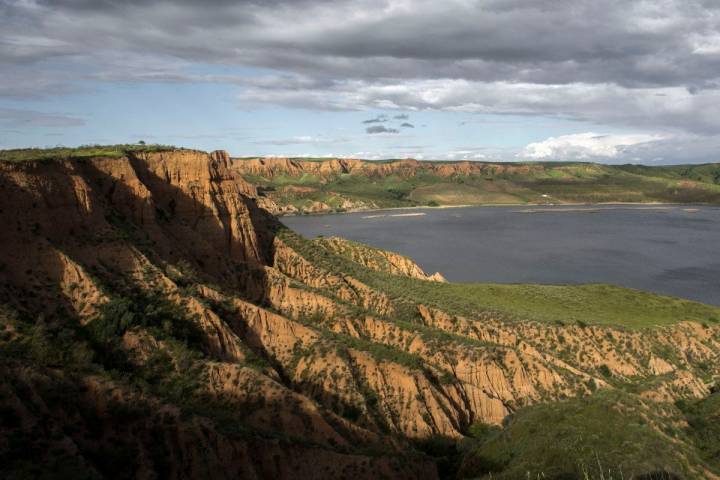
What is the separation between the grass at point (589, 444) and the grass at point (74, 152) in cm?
3496

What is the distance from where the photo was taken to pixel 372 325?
46.3 meters

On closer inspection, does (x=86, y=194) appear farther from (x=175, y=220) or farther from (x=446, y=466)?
(x=446, y=466)

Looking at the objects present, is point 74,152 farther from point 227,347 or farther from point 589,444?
point 589,444

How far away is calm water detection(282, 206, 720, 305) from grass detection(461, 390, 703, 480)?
219 ft

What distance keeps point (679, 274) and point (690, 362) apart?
59.3m

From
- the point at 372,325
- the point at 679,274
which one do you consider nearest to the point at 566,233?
the point at 679,274

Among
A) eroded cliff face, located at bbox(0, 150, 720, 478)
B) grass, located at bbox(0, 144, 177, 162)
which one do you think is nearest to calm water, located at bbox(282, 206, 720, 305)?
eroded cliff face, located at bbox(0, 150, 720, 478)

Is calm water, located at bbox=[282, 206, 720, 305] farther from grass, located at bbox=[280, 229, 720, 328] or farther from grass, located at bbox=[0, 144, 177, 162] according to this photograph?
grass, located at bbox=[0, 144, 177, 162]

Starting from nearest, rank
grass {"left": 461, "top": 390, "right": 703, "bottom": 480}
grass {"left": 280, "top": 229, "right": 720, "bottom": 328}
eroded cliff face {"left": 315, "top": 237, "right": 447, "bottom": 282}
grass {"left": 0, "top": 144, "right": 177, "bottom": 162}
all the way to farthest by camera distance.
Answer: grass {"left": 461, "top": 390, "right": 703, "bottom": 480}, grass {"left": 0, "top": 144, "right": 177, "bottom": 162}, grass {"left": 280, "top": 229, "right": 720, "bottom": 328}, eroded cliff face {"left": 315, "top": 237, "right": 447, "bottom": 282}

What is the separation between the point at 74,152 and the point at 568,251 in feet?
396

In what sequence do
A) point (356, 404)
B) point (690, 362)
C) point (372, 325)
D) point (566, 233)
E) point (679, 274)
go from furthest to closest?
point (566, 233) → point (679, 274) → point (690, 362) → point (372, 325) → point (356, 404)

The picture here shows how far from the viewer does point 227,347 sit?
1377 inches

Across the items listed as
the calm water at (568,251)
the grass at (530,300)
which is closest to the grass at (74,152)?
the grass at (530,300)

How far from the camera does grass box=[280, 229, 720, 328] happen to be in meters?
59.1
